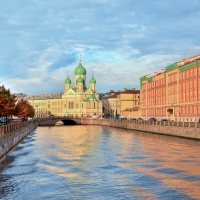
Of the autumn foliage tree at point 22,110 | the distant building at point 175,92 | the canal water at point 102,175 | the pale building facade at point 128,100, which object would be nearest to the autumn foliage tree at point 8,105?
the autumn foliage tree at point 22,110

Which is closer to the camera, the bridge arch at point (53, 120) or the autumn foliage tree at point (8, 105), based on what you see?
the autumn foliage tree at point (8, 105)

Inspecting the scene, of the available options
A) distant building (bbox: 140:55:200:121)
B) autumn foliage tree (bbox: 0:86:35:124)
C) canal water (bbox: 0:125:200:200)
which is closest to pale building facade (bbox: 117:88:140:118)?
distant building (bbox: 140:55:200:121)

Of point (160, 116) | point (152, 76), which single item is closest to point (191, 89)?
point (160, 116)

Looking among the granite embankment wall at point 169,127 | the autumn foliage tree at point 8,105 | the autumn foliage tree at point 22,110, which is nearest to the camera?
the autumn foliage tree at point 8,105

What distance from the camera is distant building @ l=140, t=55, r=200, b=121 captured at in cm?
7938

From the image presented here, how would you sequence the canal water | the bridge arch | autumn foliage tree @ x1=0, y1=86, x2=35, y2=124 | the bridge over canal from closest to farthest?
the canal water < autumn foliage tree @ x1=0, y1=86, x2=35, y2=124 < the bridge arch < the bridge over canal

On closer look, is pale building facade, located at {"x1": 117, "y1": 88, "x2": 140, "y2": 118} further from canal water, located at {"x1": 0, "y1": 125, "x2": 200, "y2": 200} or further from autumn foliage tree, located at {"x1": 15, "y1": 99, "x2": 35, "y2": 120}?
canal water, located at {"x1": 0, "y1": 125, "x2": 200, "y2": 200}

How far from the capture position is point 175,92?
91.4 meters

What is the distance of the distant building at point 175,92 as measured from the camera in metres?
79.4

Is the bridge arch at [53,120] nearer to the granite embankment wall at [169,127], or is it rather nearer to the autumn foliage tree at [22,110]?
the autumn foliage tree at [22,110]

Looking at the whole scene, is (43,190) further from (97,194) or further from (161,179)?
(161,179)

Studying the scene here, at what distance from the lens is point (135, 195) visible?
2386 centimetres

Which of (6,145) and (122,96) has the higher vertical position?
(122,96)

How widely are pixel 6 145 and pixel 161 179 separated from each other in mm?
20290
